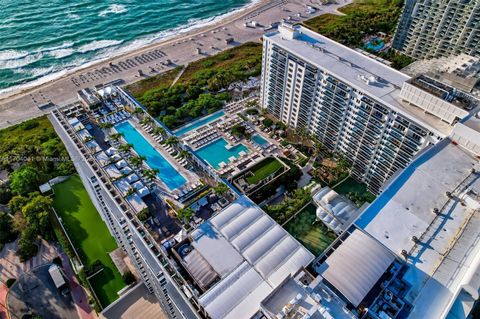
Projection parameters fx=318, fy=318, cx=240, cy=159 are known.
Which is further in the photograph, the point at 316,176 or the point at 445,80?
the point at 316,176

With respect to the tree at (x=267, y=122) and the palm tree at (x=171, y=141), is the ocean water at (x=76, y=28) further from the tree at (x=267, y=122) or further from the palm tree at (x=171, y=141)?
the palm tree at (x=171, y=141)

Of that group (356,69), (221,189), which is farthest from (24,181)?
(356,69)

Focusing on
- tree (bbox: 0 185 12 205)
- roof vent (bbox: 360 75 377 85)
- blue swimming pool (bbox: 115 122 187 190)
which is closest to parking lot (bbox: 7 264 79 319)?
tree (bbox: 0 185 12 205)

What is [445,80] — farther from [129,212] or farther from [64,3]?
[64,3]

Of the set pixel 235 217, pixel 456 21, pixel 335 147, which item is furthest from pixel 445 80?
pixel 456 21

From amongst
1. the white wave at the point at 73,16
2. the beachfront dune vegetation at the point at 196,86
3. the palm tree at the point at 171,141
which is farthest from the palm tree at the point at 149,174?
the white wave at the point at 73,16
